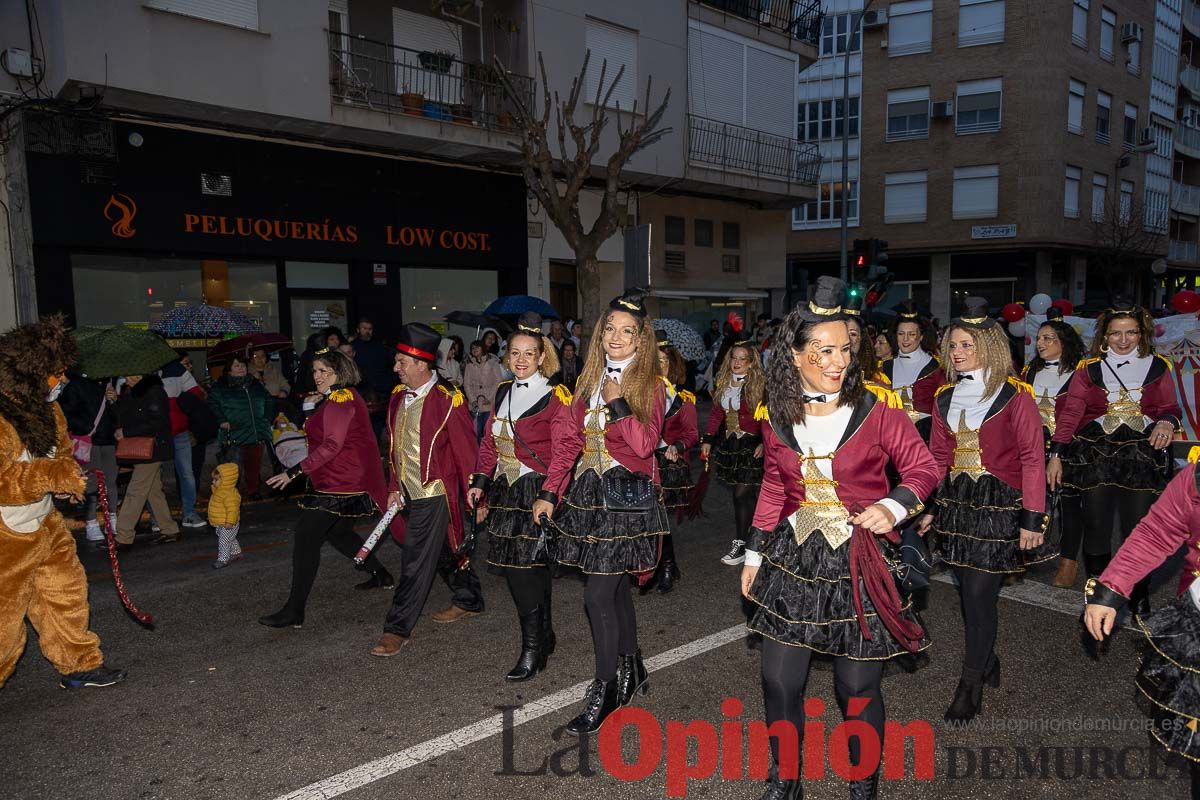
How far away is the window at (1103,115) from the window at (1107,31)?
5.12ft

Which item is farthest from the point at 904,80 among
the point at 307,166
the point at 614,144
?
the point at 307,166

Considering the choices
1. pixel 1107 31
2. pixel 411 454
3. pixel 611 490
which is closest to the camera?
pixel 611 490

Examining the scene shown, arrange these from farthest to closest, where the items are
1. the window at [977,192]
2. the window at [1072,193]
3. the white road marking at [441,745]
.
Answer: the window at [1072,193] → the window at [977,192] → the white road marking at [441,745]

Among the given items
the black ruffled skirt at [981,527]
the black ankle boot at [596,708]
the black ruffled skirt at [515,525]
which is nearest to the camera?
the black ankle boot at [596,708]

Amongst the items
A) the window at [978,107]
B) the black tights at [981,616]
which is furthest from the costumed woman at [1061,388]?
the window at [978,107]

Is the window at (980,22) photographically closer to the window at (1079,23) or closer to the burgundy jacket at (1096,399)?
the window at (1079,23)

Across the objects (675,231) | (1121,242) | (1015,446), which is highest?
(1121,242)

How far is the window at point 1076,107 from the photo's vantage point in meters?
32.5

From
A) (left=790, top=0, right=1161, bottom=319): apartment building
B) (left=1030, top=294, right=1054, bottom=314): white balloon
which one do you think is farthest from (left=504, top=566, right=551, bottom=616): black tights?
(left=790, top=0, right=1161, bottom=319): apartment building

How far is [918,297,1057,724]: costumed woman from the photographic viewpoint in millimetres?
4070

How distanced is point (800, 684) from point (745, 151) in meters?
18.6

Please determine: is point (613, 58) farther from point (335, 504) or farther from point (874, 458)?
point (874, 458)

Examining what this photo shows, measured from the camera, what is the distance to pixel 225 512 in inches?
270

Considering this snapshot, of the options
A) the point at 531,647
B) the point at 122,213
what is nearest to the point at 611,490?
the point at 531,647
